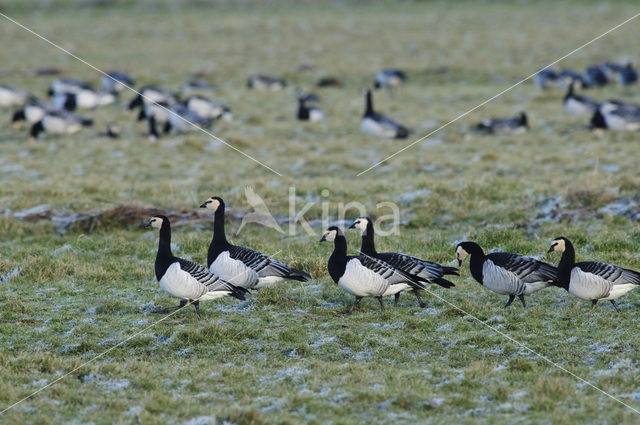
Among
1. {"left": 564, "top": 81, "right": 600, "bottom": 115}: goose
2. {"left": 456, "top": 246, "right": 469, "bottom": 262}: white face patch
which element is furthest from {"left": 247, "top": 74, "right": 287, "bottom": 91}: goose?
{"left": 456, "top": 246, "right": 469, "bottom": 262}: white face patch

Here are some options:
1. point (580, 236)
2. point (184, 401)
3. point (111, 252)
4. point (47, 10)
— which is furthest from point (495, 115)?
point (47, 10)

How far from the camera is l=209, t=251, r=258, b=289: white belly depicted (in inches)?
480

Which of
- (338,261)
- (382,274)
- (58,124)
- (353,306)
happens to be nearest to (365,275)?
(382,274)

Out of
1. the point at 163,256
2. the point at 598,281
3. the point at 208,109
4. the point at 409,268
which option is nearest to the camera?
the point at 598,281

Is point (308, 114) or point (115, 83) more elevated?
point (115, 83)

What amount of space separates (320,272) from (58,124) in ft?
62.0

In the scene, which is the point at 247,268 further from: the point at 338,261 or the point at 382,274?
the point at 382,274

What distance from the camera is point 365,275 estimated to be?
11.4 meters

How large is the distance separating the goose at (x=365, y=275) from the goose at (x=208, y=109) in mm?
19607

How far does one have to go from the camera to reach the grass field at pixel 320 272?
28.4ft

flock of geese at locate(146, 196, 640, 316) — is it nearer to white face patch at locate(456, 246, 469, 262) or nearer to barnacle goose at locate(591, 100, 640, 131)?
white face patch at locate(456, 246, 469, 262)

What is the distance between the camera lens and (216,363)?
991 centimetres

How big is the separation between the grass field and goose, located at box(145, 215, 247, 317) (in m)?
0.44

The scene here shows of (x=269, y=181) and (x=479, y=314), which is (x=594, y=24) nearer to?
(x=269, y=181)
